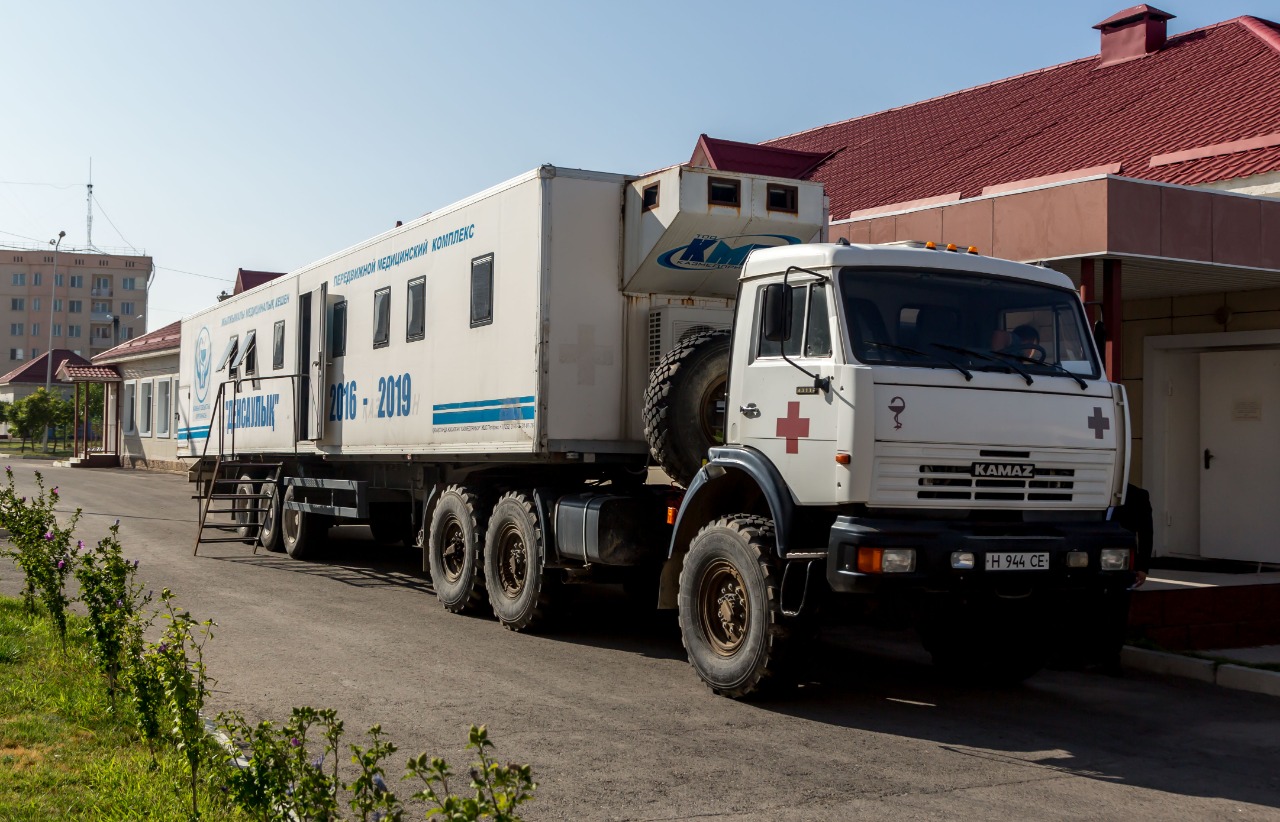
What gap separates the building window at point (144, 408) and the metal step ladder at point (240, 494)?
26.2 metres

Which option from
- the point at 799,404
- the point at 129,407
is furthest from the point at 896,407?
the point at 129,407

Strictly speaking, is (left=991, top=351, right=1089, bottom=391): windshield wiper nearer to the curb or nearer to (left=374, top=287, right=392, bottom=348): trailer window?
Result: the curb

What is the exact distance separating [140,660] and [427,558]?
6231 millimetres

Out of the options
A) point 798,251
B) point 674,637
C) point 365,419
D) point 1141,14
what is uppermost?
point 1141,14

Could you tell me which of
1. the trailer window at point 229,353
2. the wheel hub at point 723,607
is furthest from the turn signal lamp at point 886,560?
the trailer window at point 229,353

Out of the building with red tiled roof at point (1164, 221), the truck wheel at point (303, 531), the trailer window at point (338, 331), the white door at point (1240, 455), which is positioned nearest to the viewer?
the building with red tiled roof at point (1164, 221)

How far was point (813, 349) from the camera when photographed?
7.61 m

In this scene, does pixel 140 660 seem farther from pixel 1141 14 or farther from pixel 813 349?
pixel 1141 14

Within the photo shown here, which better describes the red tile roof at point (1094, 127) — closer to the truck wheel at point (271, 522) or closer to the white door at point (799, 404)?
the white door at point (799, 404)

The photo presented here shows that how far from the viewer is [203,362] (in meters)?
19.9

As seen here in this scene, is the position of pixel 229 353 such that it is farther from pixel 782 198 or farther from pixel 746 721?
pixel 746 721

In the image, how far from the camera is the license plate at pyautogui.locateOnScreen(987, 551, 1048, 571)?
7141 millimetres

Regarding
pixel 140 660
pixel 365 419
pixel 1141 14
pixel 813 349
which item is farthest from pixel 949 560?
pixel 1141 14

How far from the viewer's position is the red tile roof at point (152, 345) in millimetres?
39625
